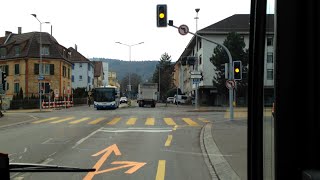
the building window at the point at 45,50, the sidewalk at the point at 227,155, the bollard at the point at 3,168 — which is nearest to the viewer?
the bollard at the point at 3,168

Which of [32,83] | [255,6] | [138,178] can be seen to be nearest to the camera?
[255,6]

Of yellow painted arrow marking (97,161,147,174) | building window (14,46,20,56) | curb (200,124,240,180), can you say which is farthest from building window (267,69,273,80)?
building window (14,46,20,56)

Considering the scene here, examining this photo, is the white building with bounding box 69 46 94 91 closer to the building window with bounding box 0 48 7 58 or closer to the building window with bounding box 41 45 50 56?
the building window with bounding box 0 48 7 58

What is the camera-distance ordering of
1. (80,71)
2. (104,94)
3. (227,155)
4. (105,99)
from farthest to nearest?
(80,71), (104,94), (105,99), (227,155)

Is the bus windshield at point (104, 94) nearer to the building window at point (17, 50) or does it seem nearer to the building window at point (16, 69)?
the building window at point (16, 69)


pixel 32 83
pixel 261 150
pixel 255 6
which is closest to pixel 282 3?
pixel 255 6

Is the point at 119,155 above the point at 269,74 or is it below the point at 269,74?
below

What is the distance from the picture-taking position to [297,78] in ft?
5.36

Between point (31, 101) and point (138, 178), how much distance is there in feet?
197

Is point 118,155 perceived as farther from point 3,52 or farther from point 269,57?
point 3,52

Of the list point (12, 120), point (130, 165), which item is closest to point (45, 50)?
point (12, 120)

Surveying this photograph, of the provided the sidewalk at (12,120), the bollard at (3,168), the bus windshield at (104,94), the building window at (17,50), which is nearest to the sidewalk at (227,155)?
the bollard at (3,168)

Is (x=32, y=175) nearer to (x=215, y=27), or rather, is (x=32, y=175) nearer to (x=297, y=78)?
(x=297, y=78)

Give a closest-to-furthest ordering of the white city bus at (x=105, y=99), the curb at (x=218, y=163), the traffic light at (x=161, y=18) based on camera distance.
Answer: the curb at (x=218, y=163), the traffic light at (x=161, y=18), the white city bus at (x=105, y=99)
